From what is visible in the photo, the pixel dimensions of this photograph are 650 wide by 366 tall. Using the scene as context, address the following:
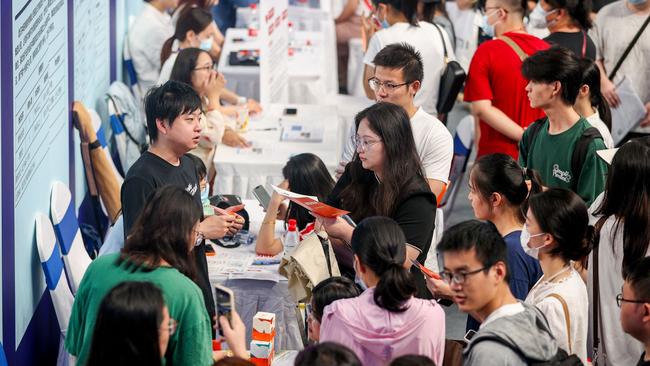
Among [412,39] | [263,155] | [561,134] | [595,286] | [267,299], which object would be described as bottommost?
Result: [267,299]

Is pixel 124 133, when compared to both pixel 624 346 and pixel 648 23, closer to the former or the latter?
pixel 648 23

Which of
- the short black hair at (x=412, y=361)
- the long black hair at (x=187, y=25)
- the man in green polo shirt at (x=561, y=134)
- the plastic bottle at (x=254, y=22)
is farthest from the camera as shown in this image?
the plastic bottle at (x=254, y=22)

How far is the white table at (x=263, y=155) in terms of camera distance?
5988 mm

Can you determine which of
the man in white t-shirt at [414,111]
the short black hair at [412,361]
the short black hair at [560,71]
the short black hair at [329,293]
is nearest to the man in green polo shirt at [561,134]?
the short black hair at [560,71]

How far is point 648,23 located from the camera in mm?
6199

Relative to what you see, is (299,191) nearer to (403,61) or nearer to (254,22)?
(403,61)

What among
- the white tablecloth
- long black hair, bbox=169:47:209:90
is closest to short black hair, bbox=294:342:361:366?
long black hair, bbox=169:47:209:90

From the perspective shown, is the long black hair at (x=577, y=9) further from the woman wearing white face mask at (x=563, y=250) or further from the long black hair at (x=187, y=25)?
the woman wearing white face mask at (x=563, y=250)

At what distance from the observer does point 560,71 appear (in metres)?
4.59

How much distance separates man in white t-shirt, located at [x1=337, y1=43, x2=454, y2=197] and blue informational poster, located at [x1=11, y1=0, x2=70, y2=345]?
4.61ft

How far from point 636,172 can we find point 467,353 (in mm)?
1207

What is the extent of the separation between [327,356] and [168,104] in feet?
6.01

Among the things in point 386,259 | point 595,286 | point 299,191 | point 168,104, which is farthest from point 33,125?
point 595,286

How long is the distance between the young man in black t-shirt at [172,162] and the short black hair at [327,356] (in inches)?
51.8
